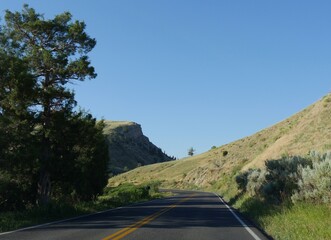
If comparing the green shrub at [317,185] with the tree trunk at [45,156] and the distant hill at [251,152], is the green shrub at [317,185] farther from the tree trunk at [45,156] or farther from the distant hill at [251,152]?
the tree trunk at [45,156]

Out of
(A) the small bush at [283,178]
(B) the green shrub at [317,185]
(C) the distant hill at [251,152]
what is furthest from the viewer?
(C) the distant hill at [251,152]

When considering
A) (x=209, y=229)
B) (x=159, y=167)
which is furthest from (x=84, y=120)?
(x=159, y=167)

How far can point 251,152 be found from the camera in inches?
3489

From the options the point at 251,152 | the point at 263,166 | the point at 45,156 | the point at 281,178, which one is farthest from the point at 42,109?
the point at 251,152

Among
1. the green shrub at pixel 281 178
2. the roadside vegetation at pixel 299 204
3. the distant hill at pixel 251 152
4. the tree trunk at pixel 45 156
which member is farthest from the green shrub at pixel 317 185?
the tree trunk at pixel 45 156

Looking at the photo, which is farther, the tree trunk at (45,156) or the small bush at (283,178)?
the tree trunk at (45,156)

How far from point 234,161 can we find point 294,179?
252 feet

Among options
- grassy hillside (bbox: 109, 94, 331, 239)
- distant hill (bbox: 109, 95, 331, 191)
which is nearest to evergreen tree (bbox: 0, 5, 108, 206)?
grassy hillside (bbox: 109, 94, 331, 239)

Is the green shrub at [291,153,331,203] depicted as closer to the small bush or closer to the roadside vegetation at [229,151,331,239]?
the roadside vegetation at [229,151,331,239]

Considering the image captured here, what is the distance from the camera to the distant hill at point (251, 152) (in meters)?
50.2

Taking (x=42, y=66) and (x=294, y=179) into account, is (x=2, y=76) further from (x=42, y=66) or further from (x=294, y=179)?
(x=294, y=179)

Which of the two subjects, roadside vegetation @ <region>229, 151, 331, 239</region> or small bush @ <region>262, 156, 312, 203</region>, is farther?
small bush @ <region>262, 156, 312, 203</region>

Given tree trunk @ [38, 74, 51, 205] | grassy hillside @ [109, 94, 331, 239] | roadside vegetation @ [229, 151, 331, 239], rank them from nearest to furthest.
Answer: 1. roadside vegetation @ [229, 151, 331, 239]
2. grassy hillside @ [109, 94, 331, 239]
3. tree trunk @ [38, 74, 51, 205]

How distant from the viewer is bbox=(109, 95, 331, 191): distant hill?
50247 mm
